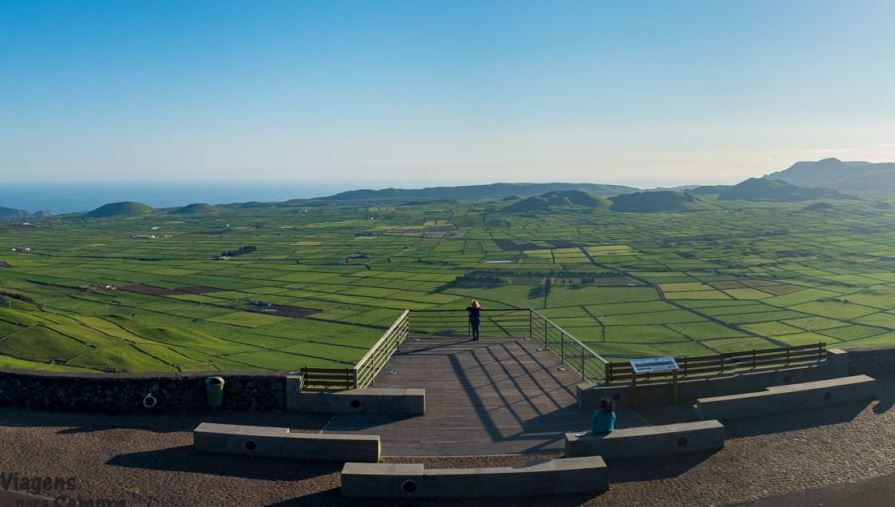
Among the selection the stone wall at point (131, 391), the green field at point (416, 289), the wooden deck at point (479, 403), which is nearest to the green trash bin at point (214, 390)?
the stone wall at point (131, 391)

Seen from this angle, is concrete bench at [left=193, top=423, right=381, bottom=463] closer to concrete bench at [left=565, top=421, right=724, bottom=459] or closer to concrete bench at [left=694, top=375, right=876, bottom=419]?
concrete bench at [left=565, top=421, right=724, bottom=459]

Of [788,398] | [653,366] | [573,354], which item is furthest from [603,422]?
[573,354]

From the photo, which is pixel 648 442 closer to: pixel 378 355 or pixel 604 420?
pixel 604 420

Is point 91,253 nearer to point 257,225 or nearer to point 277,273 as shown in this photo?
point 277,273

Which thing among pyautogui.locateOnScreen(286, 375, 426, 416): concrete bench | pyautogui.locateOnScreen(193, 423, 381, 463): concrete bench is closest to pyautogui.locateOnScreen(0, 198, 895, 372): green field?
pyautogui.locateOnScreen(286, 375, 426, 416): concrete bench

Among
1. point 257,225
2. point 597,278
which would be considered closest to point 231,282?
point 597,278

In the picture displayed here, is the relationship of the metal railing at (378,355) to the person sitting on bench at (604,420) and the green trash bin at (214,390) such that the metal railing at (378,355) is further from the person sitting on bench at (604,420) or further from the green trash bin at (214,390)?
the person sitting on bench at (604,420)

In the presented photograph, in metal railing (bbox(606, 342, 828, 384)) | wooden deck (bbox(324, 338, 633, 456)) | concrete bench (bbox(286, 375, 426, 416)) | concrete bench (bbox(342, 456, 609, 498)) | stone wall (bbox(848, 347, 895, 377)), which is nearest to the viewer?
concrete bench (bbox(342, 456, 609, 498))
